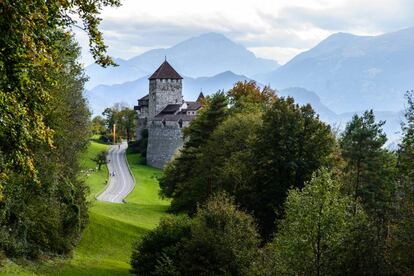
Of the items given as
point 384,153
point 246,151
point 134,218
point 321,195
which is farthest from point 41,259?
point 384,153

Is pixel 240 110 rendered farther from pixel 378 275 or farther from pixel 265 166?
pixel 378 275

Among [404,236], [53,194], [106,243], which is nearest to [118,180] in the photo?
[106,243]

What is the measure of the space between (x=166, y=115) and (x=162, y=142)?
543 cm

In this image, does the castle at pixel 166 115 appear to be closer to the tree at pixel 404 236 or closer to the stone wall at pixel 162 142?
the stone wall at pixel 162 142

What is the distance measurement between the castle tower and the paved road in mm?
13155

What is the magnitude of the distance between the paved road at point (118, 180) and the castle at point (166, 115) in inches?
283

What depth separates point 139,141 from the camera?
11588 centimetres

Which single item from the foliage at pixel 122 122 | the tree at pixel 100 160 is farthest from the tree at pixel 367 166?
the foliage at pixel 122 122

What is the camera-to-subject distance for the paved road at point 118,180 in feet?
239

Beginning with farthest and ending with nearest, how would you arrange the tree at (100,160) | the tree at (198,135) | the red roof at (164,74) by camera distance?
the red roof at (164,74), the tree at (100,160), the tree at (198,135)

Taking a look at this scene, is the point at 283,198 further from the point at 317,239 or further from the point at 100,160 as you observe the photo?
the point at 100,160

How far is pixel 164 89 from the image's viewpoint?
4067 inches

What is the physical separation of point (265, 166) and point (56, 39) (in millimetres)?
26496

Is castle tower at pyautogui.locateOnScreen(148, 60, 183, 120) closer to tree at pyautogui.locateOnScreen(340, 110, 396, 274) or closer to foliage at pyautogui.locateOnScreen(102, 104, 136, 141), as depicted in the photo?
foliage at pyautogui.locateOnScreen(102, 104, 136, 141)
